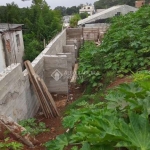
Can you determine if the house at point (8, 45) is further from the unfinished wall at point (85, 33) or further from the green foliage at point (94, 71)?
the green foliage at point (94, 71)

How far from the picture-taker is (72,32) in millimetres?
14398

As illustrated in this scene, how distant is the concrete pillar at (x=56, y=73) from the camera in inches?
272

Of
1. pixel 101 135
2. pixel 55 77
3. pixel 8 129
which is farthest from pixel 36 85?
pixel 101 135

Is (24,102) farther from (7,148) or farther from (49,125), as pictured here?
(7,148)

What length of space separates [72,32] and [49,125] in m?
10.0

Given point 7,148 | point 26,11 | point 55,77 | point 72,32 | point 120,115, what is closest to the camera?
point 120,115

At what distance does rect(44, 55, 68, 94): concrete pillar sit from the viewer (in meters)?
6.91

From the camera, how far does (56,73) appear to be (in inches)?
276

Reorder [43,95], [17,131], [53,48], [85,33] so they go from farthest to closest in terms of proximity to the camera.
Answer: [85,33] < [53,48] < [43,95] < [17,131]

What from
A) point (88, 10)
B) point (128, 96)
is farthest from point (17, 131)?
point (88, 10)

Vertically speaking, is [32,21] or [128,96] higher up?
[32,21]

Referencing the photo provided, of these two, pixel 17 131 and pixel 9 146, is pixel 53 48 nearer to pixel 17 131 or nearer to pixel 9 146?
pixel 17 131

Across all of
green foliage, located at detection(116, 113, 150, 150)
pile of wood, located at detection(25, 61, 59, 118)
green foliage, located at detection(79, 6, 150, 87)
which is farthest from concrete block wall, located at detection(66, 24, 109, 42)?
green foliage, located at detection(116, 113, 150, 150)

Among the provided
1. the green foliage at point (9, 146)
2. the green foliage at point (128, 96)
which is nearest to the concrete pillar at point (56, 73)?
the green foliage at point (9, 146)
